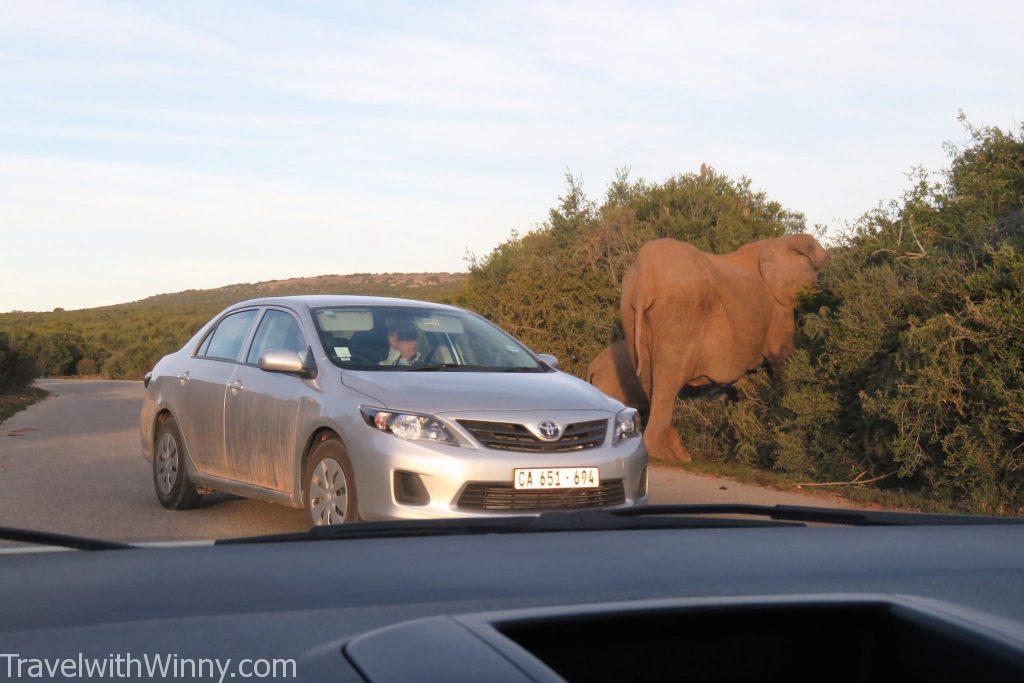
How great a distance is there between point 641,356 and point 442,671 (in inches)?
574

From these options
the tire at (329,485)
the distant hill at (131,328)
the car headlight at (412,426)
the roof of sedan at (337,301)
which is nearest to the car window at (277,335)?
the roof of sedan at (337,301)

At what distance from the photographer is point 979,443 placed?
376 inches

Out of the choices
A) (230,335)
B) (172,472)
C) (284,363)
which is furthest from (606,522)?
(172,472)

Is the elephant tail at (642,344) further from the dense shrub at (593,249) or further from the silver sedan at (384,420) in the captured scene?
the silver sedan at (384,420)

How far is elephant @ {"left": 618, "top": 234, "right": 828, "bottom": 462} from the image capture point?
1556 cm

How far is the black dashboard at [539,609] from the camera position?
1409 millimetres

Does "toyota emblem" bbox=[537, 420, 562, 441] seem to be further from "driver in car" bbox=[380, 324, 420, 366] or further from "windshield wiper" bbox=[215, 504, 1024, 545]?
"windshield wiper" bbox=[215, 504, 1024, 545]

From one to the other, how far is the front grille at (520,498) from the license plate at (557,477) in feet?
0.09

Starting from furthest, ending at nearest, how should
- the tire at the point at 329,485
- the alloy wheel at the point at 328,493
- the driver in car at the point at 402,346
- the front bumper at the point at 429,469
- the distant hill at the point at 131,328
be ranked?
the distant hill at the point at 131,328 < the driver in car at the point at 402,346 < the alloy wheel at the point at 328,493 < the tire at the point at 329,485 < the front bumper at the point at 429,469

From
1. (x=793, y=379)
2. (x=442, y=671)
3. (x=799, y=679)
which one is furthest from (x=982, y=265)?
(x=442, y=671)

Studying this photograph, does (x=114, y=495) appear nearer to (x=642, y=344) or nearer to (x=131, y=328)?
(x=642, y=344)

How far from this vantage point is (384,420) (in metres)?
6.00

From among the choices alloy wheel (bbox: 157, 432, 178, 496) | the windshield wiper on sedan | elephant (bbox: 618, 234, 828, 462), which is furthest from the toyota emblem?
elephant (bbox: 618, 234, 828, 462)

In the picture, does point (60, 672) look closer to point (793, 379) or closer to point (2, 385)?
point (793, 379)
